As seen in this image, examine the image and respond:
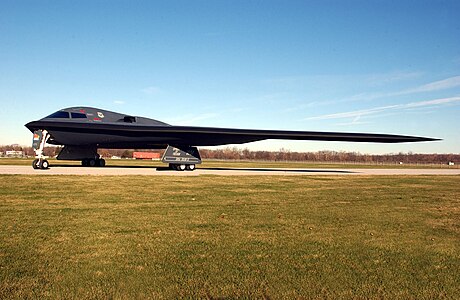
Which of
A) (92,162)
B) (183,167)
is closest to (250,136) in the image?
(183,167)

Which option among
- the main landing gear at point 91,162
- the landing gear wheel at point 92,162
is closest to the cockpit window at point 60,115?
the main landing gear at point 91,162

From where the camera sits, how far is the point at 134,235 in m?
6.45

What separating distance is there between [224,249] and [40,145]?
23.0 meters

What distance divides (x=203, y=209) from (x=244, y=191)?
452cm

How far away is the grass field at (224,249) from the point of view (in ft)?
13.4

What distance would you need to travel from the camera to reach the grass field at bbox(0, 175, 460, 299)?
410 centimetres

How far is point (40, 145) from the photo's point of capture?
24531mm

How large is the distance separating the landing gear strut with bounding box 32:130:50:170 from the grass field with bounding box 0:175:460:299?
1499cm

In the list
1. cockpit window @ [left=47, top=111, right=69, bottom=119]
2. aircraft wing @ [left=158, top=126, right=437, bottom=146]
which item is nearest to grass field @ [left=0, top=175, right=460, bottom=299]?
aircraft wing @ [left=158, top=126, right=437, bottom=146]

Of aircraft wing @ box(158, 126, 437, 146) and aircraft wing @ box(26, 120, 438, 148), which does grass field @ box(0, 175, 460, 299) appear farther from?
aircraft wing @ box(26, 120, 438, 148)

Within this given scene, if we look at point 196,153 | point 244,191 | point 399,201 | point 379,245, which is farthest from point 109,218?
point 196,153

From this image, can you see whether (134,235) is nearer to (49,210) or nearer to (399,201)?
(49,210)

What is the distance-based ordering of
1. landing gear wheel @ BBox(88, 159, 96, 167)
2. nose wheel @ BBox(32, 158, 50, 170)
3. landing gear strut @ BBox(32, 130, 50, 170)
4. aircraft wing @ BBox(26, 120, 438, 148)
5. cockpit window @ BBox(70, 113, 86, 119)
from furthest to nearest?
landing gear wheel @ BBox(88, 159, 96, 167) → cockpit window @ BBox(70, 113, 86, 119) → aircraft wing @ BBox(26, 120, 438, 148) → landing gear strut @ BBox(32, 130, 50, 170) → nose wheel @ BBox(32, 158, 50, 170)

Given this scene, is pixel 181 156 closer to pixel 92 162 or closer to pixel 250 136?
pixel 250 136
